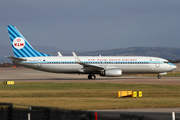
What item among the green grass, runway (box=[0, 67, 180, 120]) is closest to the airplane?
runway (box=[0, 67, 180, 120])

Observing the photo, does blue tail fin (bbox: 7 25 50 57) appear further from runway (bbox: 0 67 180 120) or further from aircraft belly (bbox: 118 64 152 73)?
aircraft belly (bbox: 118 64 152 73)

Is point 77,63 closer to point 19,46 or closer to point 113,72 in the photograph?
point 113,72

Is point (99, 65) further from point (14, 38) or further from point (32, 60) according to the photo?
point (14, 38)

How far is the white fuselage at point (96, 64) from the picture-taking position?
55812 mm

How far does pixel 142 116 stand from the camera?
10484 millimetres

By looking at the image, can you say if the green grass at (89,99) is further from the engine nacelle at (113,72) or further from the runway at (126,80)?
the engine nacelle at (113,72)

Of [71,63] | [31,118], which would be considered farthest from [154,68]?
[31,118]

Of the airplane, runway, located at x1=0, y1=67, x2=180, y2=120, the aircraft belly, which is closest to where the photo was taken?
runway, located at x1=0, y1=67, x2=180, y2=120

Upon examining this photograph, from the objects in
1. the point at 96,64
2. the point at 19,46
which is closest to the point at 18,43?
the point at 19,46

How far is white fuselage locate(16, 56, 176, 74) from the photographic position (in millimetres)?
55812

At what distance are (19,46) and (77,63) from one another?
11.2 m

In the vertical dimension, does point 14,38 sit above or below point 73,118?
above

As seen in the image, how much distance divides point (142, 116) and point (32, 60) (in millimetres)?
46784

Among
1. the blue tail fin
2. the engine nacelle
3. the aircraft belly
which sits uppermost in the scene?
the blue tail fin
